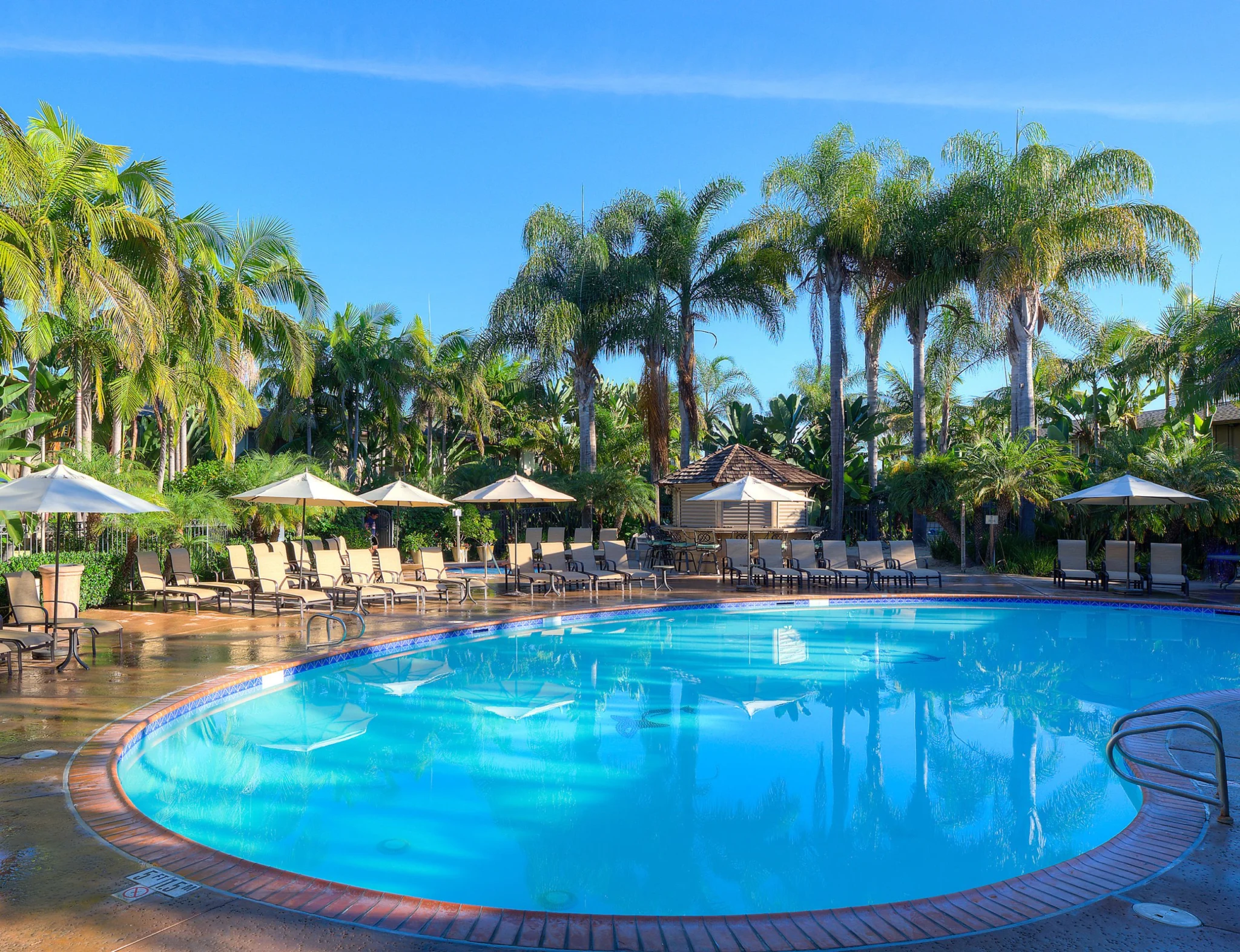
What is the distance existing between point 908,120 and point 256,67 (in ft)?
60.3

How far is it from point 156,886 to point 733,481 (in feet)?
61.4

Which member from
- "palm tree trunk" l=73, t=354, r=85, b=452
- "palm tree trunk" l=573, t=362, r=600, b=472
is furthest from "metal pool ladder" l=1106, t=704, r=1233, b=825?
"palm tree trunk" l=573, t=362, r=600, b=472

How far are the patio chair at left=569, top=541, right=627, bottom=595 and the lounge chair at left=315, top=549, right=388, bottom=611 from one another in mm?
4429

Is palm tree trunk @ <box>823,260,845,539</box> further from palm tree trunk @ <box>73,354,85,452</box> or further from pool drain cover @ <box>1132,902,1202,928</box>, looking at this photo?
pool drain cover @ <box>1132,902,1202,928</box>

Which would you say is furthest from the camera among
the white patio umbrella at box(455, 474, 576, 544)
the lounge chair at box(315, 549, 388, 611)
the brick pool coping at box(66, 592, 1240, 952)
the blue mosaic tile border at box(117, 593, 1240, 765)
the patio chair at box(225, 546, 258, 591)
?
the white patio umbrella at box(455, 474, 576, 544)

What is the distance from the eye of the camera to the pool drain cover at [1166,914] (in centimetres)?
356

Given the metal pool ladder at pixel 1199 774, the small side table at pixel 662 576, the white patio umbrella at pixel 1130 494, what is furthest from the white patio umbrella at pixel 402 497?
the metal pool ladder at pixel 1199 774

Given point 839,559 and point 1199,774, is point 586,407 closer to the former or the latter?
point 839,559

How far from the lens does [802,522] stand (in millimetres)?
21547

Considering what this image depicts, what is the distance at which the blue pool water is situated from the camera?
5.18m

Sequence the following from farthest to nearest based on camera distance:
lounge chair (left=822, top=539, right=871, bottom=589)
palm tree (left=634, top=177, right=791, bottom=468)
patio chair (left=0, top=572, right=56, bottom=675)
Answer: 1. palm tree (left=634, top=177, right=791, bottom=468)
2. lounge chair (left=822, top=539, right=871, bottom=589)
3. patio chair (left=0, top=572, right=56, bottom=675)

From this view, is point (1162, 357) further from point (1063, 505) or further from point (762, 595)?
point (762, 595)

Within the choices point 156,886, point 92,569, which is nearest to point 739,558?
point 92,569

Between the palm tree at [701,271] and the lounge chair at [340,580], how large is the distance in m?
13.6
